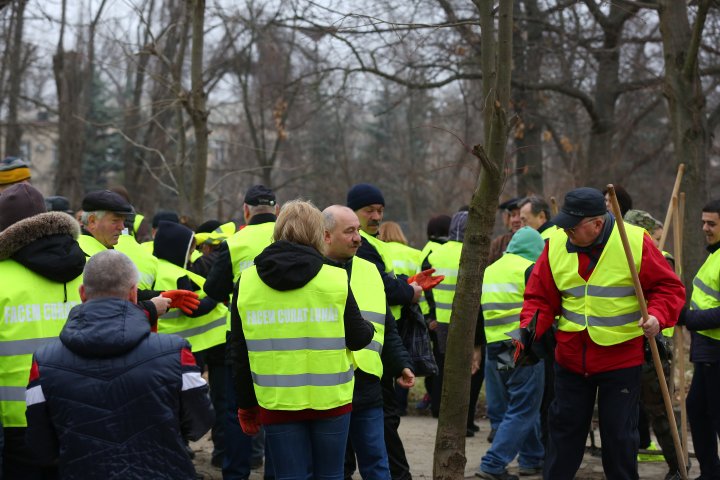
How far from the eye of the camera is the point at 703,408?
7043 mm

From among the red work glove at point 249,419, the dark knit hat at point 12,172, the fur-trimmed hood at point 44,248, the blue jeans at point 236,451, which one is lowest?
the blue jeans at point 236,451

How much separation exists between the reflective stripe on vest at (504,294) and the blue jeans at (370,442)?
234 centimetres

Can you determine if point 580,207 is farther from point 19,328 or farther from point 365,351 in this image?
point 19,328

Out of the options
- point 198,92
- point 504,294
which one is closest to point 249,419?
point 504,294

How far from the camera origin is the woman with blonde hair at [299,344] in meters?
4.59

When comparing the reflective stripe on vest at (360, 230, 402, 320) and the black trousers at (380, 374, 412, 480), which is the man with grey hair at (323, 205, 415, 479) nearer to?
the black trousers at (380, 374, 412, 480)

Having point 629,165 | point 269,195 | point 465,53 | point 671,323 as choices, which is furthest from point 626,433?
point 629,165

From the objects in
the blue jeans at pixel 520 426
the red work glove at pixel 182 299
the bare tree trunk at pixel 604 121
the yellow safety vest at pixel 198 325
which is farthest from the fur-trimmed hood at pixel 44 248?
the bare tree trunk at pixel 604 121

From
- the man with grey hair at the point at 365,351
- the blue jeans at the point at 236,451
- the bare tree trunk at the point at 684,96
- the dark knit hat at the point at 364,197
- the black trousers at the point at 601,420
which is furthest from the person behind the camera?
the bare tree trunk at the point at 684,96

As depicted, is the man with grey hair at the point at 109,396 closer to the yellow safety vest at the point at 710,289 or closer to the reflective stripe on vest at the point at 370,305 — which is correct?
the reflective stripe on vest at the point at 370,305

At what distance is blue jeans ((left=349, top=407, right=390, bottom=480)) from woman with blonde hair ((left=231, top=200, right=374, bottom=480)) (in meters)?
0.70

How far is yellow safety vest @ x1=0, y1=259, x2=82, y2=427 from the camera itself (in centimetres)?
446

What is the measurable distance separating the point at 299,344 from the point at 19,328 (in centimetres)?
136

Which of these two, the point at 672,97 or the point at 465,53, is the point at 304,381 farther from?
the point at 465,53
